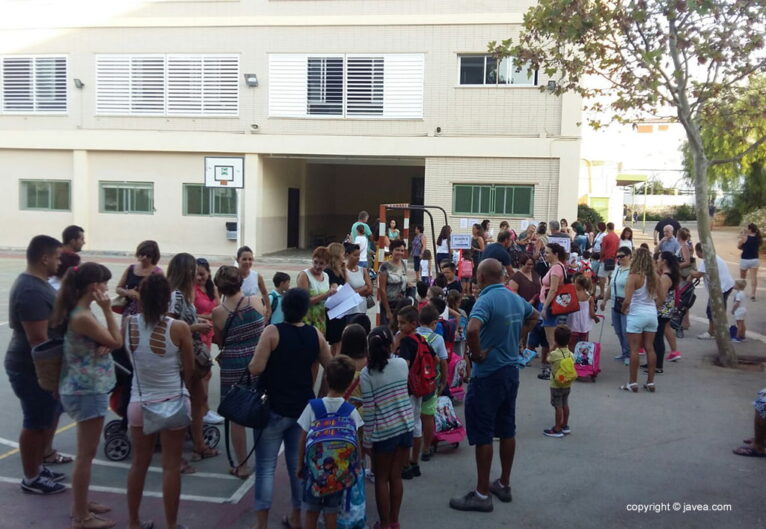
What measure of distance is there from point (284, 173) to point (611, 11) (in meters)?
18.5

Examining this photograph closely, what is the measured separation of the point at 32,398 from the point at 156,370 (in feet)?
4.45

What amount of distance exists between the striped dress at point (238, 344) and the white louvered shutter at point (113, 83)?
21359 mm

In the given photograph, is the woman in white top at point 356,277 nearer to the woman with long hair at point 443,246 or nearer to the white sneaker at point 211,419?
the white sneaker at point 211,419

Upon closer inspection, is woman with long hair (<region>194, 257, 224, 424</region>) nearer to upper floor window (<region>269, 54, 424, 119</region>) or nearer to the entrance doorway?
upper floor window (<region>269, 54, 424, 119</region>)

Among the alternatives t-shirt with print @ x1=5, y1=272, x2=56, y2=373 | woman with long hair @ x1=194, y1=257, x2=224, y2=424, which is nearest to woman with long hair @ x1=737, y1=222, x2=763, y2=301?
woman with long hair @ x1=194, y1=257, x2=224, y2=424

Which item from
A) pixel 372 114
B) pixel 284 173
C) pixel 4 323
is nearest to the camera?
pixel 4 323

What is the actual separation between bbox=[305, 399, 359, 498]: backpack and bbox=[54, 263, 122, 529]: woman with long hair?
155 cm

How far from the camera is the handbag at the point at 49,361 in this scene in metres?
4.86

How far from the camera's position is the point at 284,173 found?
27047 mm

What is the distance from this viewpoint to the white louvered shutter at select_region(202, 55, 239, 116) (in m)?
24.3

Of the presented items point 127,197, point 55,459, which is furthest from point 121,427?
point 127,197

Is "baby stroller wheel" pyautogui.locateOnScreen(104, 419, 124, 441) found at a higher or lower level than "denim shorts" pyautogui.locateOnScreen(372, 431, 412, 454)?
lower

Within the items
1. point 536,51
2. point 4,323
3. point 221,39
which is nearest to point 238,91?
point 221,39

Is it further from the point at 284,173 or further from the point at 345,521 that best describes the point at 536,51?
the point at 284,173
